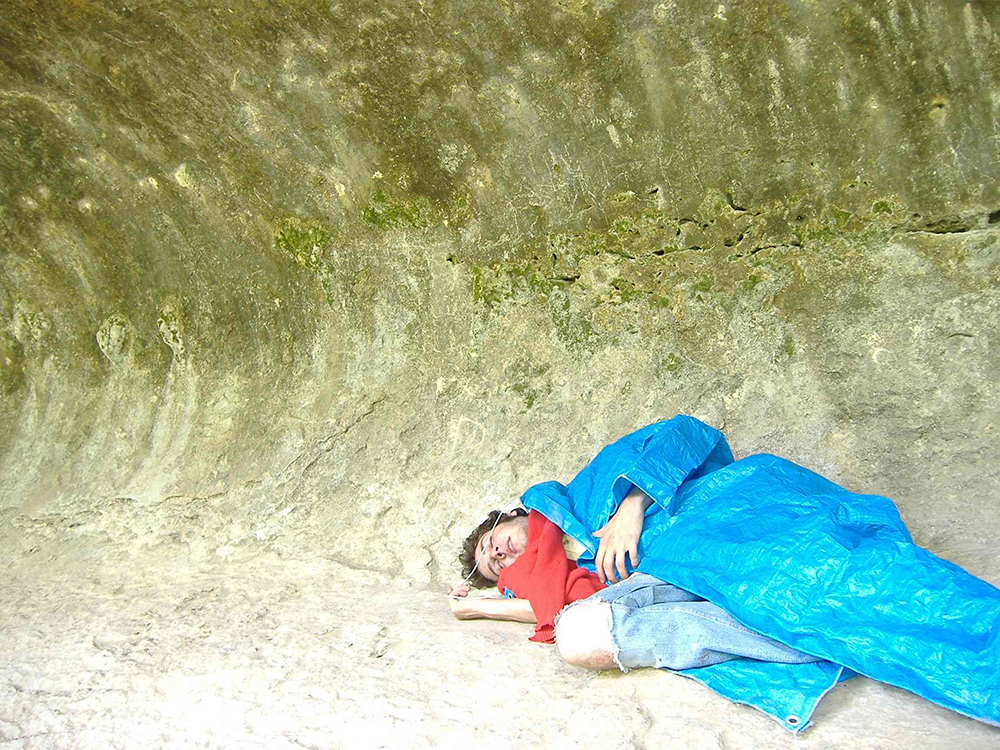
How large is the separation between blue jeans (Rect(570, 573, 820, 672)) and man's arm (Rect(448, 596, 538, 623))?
1.14 ft

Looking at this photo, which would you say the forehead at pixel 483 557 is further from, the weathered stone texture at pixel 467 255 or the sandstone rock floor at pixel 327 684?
the weathered stone texture at pixel 467 255

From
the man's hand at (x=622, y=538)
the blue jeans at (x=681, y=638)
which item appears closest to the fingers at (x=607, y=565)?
the man's hand at (x=622, y=538)

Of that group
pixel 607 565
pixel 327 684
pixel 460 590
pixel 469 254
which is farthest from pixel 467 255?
pixel 327 684

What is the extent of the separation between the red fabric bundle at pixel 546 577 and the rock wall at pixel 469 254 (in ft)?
1.70

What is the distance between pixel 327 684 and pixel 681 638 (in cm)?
74

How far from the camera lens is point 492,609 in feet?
6.57

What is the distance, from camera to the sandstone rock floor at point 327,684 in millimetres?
1462

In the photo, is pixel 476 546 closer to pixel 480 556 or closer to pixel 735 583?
pixel 480 556

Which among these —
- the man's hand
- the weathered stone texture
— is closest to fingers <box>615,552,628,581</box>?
the man's hand

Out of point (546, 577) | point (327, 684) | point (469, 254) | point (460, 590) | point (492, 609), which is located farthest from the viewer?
point (469, 254)

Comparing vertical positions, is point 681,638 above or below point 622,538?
below

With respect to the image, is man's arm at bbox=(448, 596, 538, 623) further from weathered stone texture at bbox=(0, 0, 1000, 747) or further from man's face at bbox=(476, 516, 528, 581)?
weathered stone texture at bbox=(0, 0, 1000, 747)

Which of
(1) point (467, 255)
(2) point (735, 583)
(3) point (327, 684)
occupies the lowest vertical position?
(3) point (327, 684)

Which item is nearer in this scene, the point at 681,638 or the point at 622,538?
the point at 681,638
